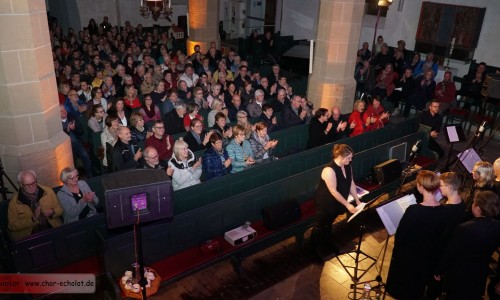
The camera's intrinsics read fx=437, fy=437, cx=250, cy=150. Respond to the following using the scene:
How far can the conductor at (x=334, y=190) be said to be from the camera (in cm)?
585

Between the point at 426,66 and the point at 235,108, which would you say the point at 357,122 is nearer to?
the point at 235,108

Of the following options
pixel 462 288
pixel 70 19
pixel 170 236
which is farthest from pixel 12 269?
pixel 70 19

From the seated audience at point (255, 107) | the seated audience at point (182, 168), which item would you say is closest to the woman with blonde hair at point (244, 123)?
the seated audience at point (182, 168)

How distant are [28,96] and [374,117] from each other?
22.3 feet

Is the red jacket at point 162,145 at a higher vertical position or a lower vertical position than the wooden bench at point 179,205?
higher

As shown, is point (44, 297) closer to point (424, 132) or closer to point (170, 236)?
point (170, 236)

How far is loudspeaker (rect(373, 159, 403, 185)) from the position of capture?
25.9 ft

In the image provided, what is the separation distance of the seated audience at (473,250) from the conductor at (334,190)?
1.42 metres

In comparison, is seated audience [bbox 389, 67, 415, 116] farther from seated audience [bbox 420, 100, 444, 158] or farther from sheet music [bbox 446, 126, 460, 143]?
sheet music [bbox 446, 126, 460, 143]

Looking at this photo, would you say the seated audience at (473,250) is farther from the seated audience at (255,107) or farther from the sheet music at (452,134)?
the seated audience at (255,107)

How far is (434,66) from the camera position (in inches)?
566

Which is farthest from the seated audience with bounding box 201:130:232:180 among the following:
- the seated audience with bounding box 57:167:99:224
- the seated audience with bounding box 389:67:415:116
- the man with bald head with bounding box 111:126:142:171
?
the seated audience with bounding box 389:67:415:116

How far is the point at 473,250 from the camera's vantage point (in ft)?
15.4

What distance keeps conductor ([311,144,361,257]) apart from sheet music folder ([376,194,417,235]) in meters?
0.67
